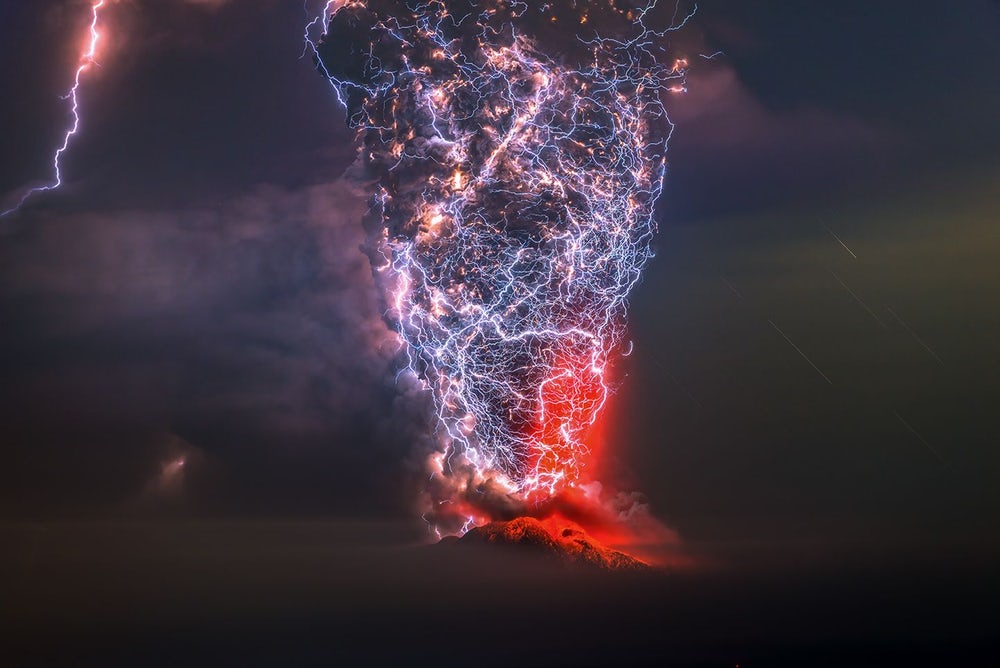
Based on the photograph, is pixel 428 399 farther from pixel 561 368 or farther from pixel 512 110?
pixel 512 110

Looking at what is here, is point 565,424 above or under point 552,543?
above

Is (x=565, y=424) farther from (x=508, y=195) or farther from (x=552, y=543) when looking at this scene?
(x=508, y=195)

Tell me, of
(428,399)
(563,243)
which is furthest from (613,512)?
(563,243)

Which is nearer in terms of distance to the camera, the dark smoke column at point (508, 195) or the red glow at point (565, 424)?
the dark smoke column at point (508, 195)

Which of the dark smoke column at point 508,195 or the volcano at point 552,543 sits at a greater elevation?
the dark smoke column at point 508,195

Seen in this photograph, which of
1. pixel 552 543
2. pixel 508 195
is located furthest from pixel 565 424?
pixel 508 195
